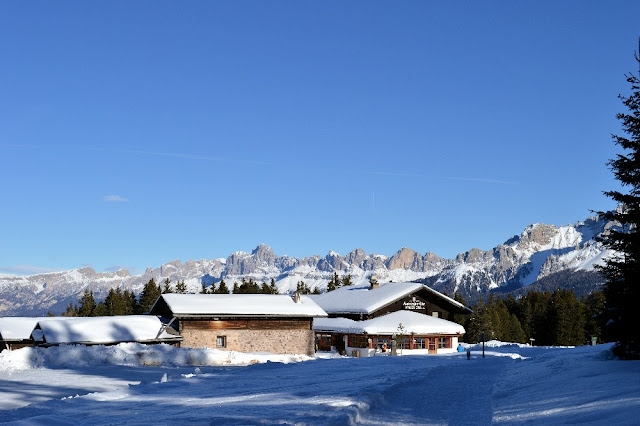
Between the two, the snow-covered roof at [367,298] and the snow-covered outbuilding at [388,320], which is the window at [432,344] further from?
the snow-covered roof at [367,298]

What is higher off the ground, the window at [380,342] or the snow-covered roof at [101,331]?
the snow-covered roof at [101,331]

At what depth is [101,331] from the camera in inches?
1560

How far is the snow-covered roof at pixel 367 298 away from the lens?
186ft

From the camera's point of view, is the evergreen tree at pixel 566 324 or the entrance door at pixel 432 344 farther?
the evergreen tree at pixel 566 324

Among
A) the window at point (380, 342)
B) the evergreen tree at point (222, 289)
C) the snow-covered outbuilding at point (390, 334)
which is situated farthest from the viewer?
the evergreen tree at point (222, 289)

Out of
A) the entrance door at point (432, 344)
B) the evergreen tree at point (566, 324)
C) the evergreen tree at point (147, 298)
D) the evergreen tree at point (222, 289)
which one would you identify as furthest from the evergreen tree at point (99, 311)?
the evergreen tree at point (566, 324)

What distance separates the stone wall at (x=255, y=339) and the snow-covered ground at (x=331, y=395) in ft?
53.3

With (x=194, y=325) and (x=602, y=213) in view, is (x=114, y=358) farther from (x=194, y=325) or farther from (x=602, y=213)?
(x=602, y=213)

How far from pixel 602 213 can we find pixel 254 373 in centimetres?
1383

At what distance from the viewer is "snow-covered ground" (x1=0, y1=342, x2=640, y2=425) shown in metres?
12.8

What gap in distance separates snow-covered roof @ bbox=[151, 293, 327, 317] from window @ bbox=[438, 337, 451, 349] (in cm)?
1343

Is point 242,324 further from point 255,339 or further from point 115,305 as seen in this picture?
point 115,305

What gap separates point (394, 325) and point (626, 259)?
35.7m

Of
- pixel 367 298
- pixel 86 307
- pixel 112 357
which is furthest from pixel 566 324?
pixel 86 307
